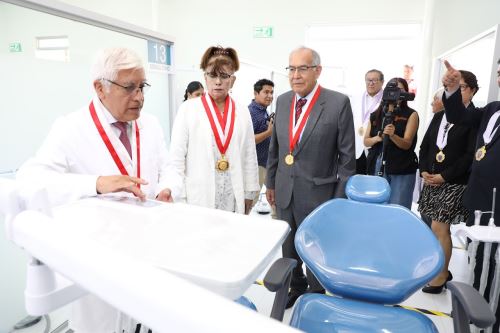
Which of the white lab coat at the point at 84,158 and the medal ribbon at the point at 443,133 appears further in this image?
the medal ribbon at the point at 443,133

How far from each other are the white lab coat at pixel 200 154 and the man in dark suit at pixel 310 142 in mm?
274

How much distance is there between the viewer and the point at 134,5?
647 cm

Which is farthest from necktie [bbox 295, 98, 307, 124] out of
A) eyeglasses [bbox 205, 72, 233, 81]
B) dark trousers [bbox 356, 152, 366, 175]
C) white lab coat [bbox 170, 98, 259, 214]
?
dark trousers [bbox 356, 152, 366, 175]

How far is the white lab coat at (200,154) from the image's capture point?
6.10 feet

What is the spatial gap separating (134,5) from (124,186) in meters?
6.76

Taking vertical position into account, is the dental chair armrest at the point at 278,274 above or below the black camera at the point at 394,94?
below

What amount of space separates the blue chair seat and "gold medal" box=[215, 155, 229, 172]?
0.85m

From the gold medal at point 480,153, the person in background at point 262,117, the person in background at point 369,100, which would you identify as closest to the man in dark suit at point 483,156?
the gold medal at point 480,153

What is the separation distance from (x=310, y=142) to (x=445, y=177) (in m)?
1.04

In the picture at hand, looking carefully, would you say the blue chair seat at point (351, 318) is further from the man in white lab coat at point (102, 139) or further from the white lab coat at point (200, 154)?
the white lab coat at point (200, 154)

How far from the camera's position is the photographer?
Result: 2592mm

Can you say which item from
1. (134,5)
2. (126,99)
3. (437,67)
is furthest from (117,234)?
(134,5)

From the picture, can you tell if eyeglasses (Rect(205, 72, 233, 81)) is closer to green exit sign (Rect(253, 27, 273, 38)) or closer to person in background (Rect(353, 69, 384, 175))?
person in background (Rect(353, 69, 384, 175))

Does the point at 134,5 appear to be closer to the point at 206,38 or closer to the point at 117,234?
the point at 206,38
